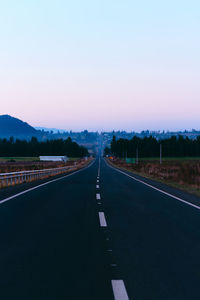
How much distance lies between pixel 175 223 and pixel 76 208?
4.11 metres

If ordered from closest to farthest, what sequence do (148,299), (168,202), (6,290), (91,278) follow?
1. (148,299)
2. (6,290)
3. (91,278)
4. (168,202)

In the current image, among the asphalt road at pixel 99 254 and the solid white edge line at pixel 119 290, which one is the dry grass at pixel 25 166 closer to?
the asphalt road at pixel 99 254

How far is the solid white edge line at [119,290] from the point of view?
15.2 ft

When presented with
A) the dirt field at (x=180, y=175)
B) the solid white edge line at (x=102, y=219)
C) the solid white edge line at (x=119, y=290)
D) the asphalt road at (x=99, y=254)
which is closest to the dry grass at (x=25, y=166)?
the dirt field at (x=180, y=175)

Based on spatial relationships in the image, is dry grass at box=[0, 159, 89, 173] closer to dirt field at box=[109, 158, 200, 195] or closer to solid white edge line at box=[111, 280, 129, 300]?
dirt field at box=[109, 158, 200, 195]

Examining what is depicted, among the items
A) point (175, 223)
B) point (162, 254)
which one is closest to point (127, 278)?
point (162, 254)

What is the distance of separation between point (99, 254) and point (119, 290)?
1874 mm

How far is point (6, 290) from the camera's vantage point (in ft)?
16.0

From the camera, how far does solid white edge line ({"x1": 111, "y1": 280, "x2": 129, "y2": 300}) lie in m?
4.63

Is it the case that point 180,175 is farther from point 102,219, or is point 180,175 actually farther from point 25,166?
point 25,166

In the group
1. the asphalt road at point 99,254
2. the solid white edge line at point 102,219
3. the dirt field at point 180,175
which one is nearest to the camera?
the asphalt road at point 99,254

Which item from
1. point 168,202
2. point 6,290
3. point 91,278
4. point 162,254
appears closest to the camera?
point 6,290

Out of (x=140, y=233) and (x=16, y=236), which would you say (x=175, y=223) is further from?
(x=16, y=236)

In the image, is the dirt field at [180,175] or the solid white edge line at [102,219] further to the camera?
the dirt field at [180,175]
